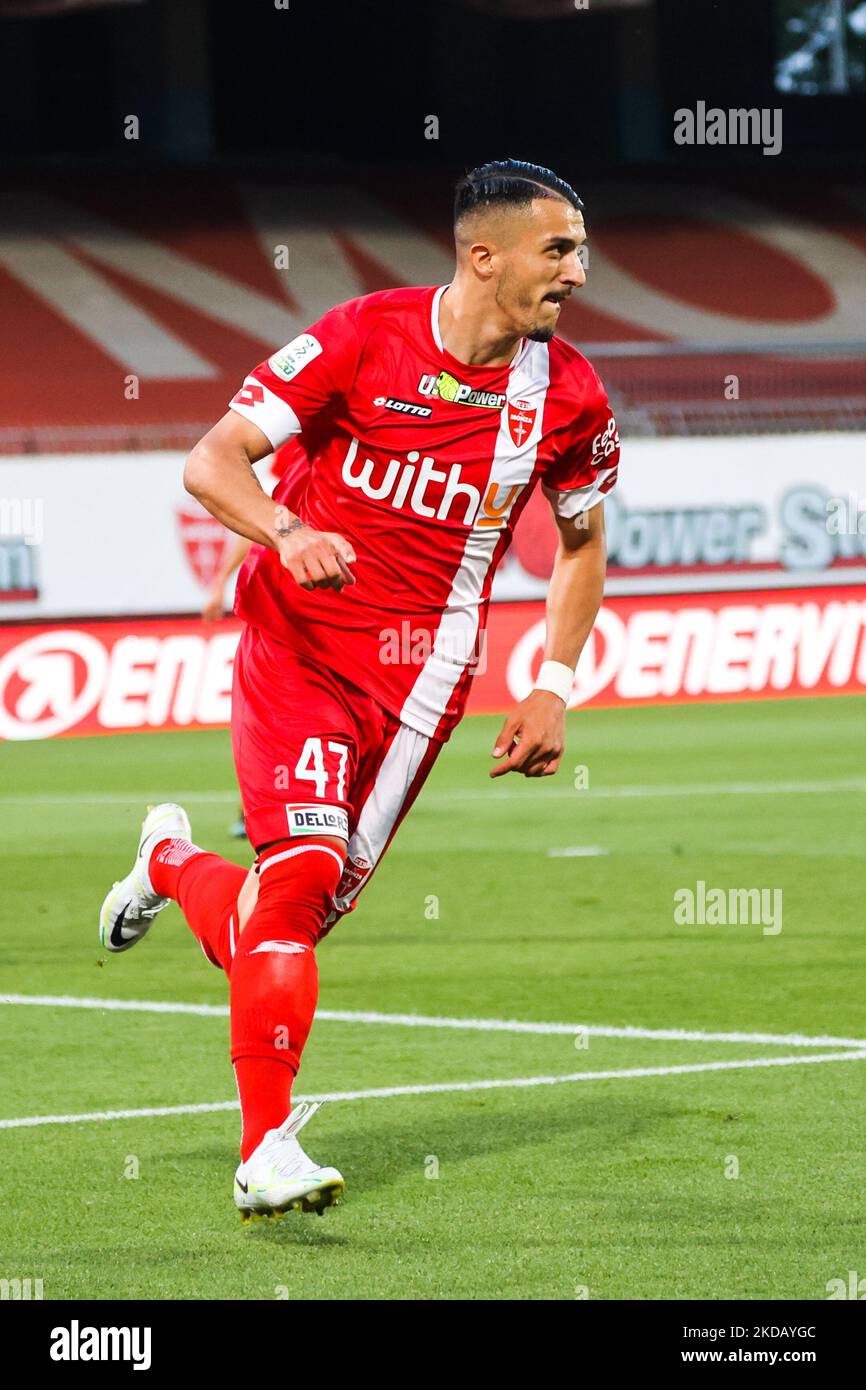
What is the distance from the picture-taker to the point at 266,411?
4.99m

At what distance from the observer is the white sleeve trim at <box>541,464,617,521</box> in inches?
215

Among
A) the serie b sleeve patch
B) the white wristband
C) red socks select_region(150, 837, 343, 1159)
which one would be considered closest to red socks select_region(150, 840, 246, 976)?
red socks select_region(150, 837, 343, 1159)

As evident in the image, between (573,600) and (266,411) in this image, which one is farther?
(573,600)

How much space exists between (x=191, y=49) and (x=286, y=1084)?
2658 cm

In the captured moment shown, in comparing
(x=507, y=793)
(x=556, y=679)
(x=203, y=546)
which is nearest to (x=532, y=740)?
(x=556, y=679)

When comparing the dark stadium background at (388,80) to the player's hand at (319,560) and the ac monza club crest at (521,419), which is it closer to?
the ac monza club crest at (521,419)

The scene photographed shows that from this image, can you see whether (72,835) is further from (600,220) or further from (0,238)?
(600,220)

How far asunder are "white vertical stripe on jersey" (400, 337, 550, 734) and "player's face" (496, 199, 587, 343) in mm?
255

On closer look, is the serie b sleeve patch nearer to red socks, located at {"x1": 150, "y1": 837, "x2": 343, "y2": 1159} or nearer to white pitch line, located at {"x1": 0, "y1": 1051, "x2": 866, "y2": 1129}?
red socks, located at {"x1": 150, "y1": 837, "x2": 343, "y2": 1159}

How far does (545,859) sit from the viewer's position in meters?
11.6

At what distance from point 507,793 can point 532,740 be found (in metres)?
9.60

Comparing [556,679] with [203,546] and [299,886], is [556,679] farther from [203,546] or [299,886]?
[203,546]

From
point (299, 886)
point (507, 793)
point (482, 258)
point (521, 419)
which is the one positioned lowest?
point (299, 886)

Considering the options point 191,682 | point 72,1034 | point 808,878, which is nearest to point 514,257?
point 72,1034
